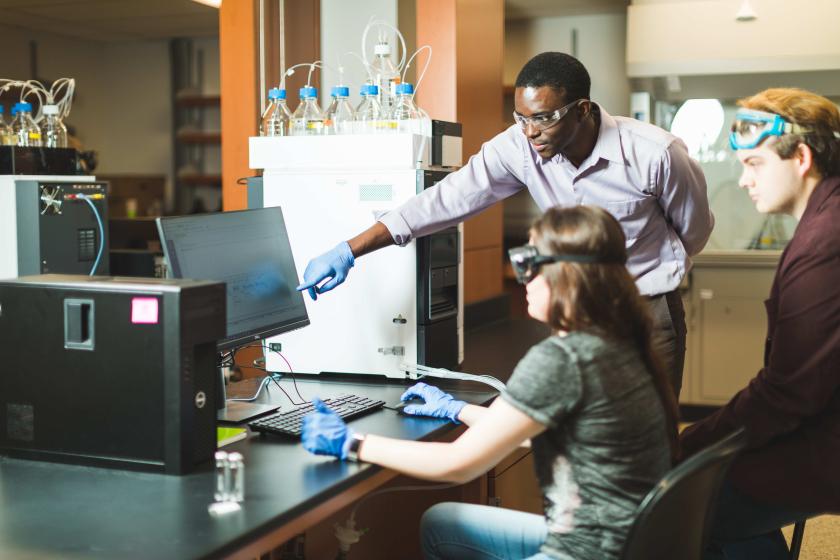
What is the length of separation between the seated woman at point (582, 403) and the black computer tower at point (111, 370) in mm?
397

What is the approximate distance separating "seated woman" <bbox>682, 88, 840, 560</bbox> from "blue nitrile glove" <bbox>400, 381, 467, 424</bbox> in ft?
1.84

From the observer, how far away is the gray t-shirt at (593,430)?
53.5 inches

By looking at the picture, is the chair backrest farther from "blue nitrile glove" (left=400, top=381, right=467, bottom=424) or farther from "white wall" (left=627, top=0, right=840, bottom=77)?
"white wall" (left=627, top=0, right=840, bottom=77)

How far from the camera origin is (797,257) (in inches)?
63.1

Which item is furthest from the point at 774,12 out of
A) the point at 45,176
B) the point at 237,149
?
the point at 45,176

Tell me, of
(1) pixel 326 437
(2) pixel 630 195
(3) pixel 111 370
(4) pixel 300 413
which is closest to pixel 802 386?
(2) pixel 630 195

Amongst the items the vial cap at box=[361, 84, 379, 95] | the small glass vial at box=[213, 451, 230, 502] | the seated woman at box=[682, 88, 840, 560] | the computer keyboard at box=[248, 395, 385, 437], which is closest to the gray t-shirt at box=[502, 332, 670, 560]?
the seated woman at box=[682, 88, 840, 560]

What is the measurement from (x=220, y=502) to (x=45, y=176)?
1762mm

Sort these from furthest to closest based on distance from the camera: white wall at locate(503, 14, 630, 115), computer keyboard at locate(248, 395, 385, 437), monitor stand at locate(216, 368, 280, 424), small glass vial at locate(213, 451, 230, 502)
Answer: white wall at locate(503, 14, 630, 115) < monitor stand at locate(216, 368, 280, 424) < computer keyboard at locate(248, 395, 385, 437) < small glass vial at locate(213, 451, 230, 502)

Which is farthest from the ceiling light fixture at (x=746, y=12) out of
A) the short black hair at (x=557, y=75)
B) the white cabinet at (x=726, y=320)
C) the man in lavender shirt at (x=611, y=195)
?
the short black hair at (x=557, y=75)

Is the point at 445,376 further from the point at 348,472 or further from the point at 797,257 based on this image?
the point at 797,257

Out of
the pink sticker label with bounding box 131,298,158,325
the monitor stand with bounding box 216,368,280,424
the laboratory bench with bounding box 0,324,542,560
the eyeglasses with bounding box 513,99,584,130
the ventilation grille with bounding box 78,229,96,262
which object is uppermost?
the eyeglasses with bounding box 513,99,584,130

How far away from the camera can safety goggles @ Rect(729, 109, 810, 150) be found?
160cm

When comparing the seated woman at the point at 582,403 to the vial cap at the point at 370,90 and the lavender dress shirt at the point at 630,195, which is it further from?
the vial cap at the point at 370,90
